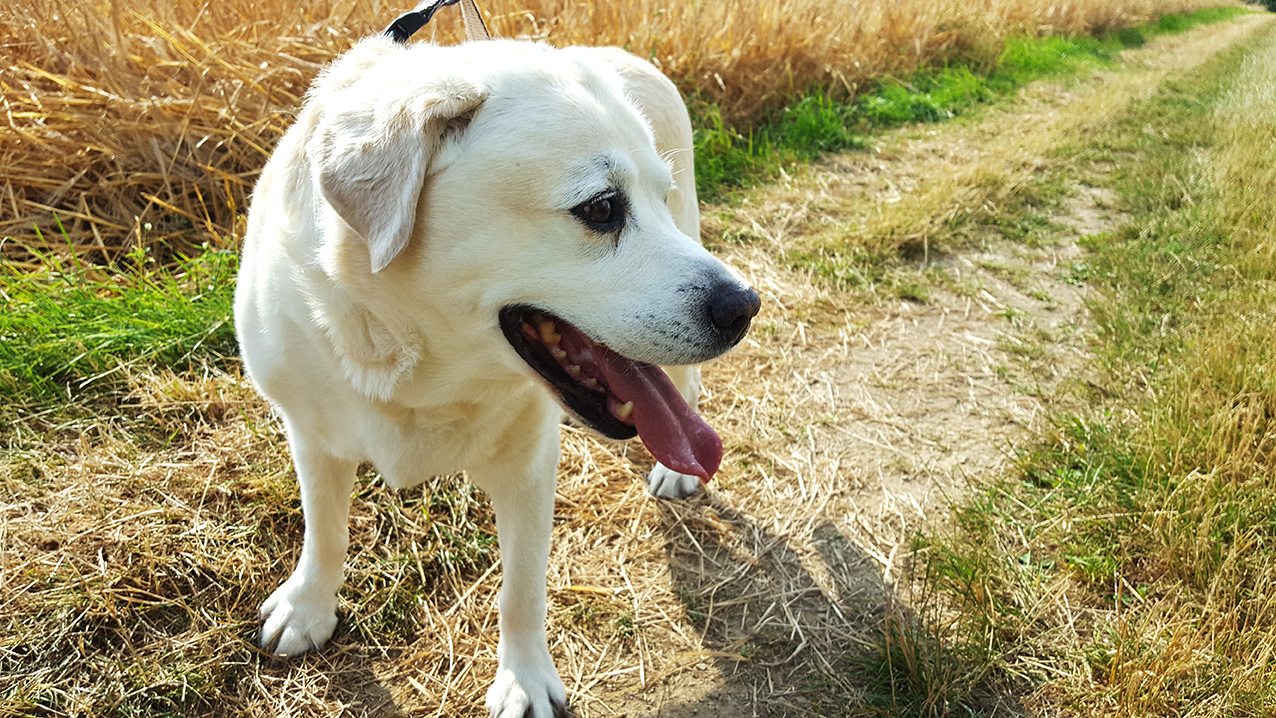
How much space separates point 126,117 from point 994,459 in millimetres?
4282

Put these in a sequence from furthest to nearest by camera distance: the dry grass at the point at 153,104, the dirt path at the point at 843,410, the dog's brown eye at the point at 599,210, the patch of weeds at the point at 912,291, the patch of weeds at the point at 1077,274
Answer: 1. the patch of weeds at the point at 1077,274
2. the patch of weeds at the point at 912,291
3. the dry grass at the point at 153,104
4. the dirt path at the point at 843,410
5. the dog's brown eye at the point at 599,210

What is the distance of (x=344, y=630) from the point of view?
7.81 feet

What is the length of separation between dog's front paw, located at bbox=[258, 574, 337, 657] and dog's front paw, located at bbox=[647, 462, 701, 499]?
3.92 feet

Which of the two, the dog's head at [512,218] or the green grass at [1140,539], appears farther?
the green grass at [1140,539]

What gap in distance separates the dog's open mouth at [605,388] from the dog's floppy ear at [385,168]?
344 millimetres

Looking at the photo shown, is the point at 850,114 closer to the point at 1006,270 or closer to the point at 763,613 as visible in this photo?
the point at 1006,270

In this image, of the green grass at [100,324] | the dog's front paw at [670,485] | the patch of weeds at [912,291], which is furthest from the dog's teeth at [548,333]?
the patch of weeds at [912,291]

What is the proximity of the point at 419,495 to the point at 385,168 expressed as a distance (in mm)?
1580

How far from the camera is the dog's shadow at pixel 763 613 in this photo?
87.5 inches

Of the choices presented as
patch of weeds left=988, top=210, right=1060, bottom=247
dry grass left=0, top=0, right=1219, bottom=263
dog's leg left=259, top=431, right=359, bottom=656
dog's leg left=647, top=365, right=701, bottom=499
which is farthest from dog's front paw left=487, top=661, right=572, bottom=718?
patch of weeds left=988, top=210, right=1060, bottom=247

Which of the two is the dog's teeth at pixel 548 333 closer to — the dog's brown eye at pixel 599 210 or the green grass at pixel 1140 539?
the dog's brown eye at pixel 599 210

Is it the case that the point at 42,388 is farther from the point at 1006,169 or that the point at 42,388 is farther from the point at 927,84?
the point at 927,84

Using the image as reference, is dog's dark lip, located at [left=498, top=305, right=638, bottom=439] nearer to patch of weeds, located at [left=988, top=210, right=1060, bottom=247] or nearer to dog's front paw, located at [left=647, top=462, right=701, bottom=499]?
dog's front paw, located at [left=647, top=462, right=701, bottom=499]

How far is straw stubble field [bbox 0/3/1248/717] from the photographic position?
2.22 m
